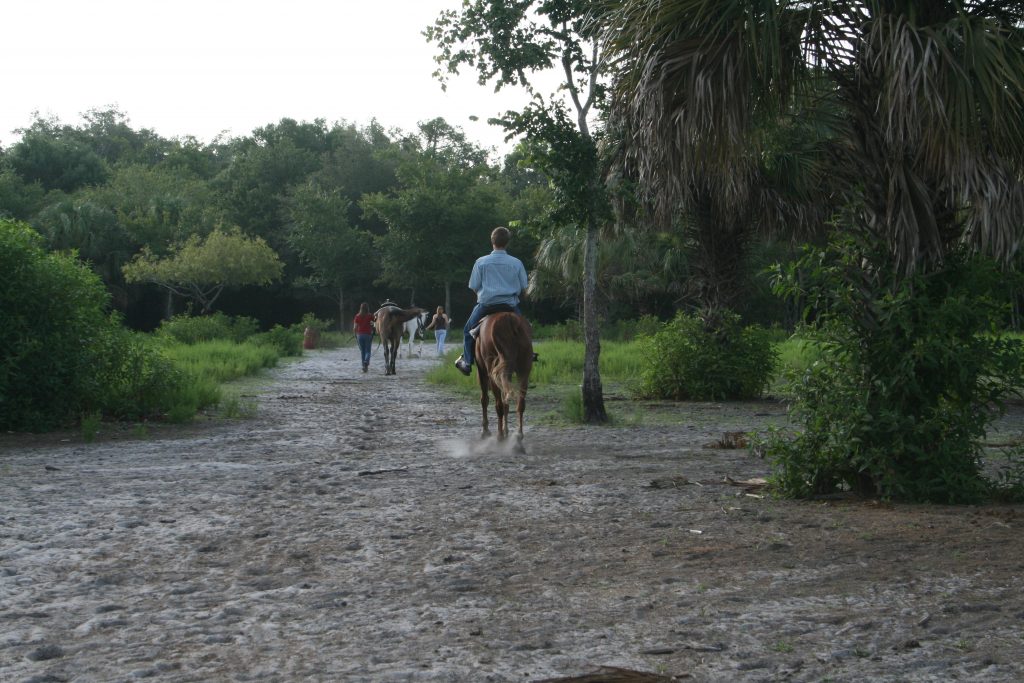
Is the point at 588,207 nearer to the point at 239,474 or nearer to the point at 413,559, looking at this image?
the point at 239,474

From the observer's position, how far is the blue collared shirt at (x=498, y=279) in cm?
1166

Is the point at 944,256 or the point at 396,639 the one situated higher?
the point at 944,256

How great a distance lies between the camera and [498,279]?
460 inches

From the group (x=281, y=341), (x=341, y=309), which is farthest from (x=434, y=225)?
(x=281, y=341)

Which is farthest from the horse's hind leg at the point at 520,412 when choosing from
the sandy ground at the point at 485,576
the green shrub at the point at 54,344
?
the green shrub at the point at 54,344

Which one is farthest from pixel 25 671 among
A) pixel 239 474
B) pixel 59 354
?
pixel 59 354

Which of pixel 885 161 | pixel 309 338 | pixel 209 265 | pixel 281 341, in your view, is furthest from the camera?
pixel 209 265

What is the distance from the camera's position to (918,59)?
21.7 ft

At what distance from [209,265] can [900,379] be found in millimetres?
41142

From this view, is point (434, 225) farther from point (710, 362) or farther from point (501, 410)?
point (501, 410)

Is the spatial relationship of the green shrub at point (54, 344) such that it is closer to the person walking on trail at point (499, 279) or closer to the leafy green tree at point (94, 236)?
the person walking on trail at point (499, 279)

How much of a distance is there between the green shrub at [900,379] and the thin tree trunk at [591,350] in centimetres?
632

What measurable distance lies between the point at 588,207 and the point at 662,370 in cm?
521

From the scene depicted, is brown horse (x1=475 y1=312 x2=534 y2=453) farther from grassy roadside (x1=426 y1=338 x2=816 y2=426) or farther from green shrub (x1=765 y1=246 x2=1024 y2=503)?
green shrub (x1=765 y1=246 x2=1024 y2=503)
